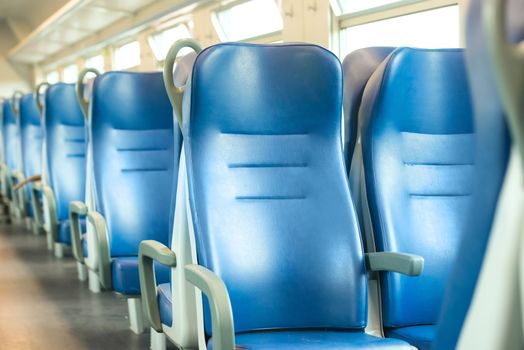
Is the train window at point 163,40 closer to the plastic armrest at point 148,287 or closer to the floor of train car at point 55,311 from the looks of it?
the floor of train car at point 55,311

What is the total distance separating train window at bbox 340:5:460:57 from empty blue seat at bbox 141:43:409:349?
4.39ft

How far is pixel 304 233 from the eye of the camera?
2113 millimetres

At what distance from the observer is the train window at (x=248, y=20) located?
595 centimetres

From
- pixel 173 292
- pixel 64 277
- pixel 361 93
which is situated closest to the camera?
pixel 173 292

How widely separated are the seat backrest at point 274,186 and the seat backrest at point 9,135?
5693 mm

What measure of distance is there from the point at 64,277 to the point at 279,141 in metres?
3.20

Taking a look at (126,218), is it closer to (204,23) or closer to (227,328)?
(227,328)

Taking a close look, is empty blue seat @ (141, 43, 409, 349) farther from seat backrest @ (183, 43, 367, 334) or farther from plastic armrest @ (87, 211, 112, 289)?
plastic armrest @ (87, 211, 112, 289)

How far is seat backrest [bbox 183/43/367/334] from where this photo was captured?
2033 mm

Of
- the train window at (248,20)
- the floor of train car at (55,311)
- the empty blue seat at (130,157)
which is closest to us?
the empty blue seat at (130,157)

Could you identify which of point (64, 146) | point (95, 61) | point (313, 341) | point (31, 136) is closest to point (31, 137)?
point (31, 136)

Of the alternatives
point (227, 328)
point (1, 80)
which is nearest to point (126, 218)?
point (227, 328)

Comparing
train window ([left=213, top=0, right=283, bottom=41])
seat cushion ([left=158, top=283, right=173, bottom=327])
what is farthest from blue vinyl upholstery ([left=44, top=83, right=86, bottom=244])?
seat cushion ([left=158, top=283, right=173, bottom=327])

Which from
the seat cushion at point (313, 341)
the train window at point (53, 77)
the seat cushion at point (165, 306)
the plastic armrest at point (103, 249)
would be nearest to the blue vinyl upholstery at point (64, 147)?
the plastic armrest at point (103, 249)
